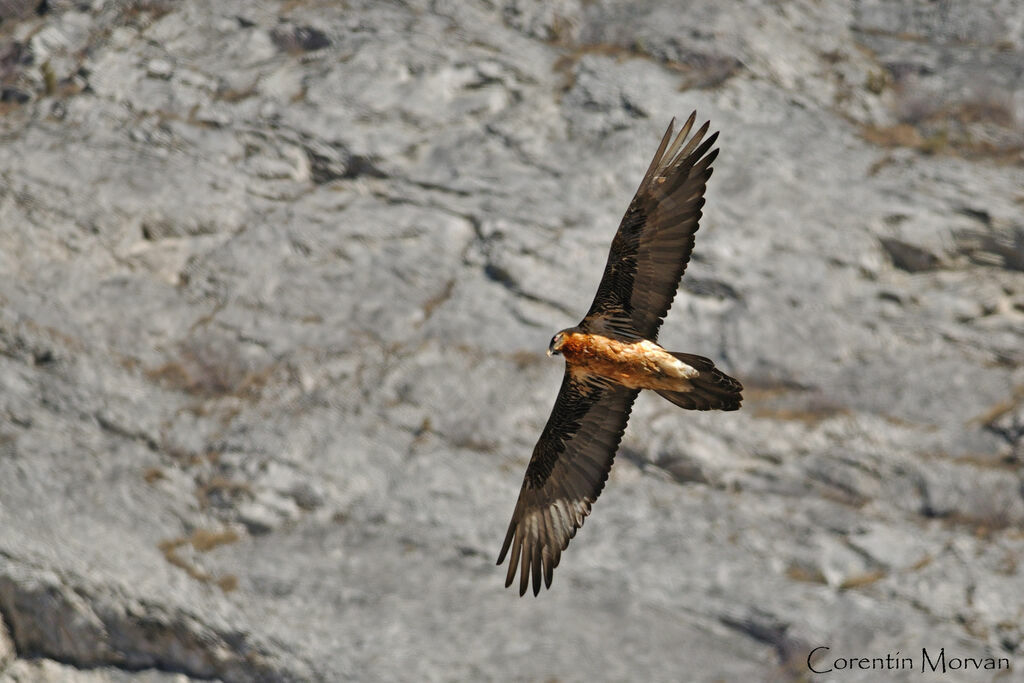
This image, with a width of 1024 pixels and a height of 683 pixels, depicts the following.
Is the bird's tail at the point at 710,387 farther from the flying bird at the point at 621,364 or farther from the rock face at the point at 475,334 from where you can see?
the rock face at the point at 475,334

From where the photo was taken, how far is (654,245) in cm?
962

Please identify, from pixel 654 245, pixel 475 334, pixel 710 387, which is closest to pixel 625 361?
pixel 710 387

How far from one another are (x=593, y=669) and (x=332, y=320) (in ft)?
24.0

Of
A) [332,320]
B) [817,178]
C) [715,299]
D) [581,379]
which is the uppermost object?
[581,379]

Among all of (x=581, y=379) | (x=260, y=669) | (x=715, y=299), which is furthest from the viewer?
(x=715, y=299)

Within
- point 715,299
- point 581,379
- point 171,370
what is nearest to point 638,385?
point 581,379

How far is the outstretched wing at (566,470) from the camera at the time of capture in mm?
10523

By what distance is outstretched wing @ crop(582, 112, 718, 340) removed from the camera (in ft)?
30.9

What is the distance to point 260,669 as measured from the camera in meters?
16.5

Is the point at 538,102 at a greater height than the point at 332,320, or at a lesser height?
greater

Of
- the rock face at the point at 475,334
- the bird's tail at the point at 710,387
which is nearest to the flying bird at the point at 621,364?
the bird's tail at the point at 710,387

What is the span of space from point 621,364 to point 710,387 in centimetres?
93

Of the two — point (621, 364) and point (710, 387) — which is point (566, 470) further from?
point (710, 387)

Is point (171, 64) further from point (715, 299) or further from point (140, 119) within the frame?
point (715, 299)
